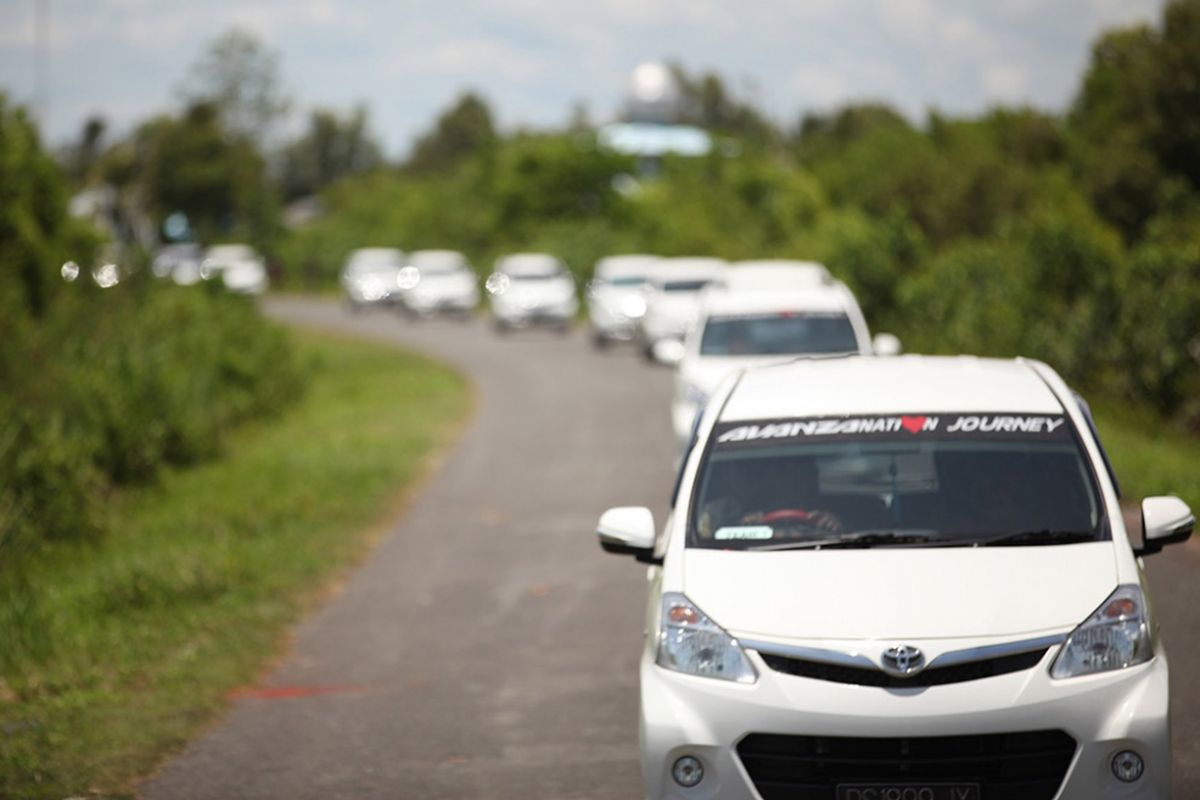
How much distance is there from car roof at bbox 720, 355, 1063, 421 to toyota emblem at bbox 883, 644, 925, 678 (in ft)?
5.02

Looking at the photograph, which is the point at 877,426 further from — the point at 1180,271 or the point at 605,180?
the point at 605,180

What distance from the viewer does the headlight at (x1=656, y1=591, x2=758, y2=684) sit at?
5.73 meters

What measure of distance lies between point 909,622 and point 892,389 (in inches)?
66.8

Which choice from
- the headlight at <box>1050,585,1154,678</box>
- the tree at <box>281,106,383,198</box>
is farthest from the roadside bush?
the tree at <box>281,106,383,198</box>

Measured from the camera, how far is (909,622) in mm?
5648

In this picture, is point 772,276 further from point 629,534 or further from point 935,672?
point 935,672

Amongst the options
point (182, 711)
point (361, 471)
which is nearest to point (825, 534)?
point (182, 711)

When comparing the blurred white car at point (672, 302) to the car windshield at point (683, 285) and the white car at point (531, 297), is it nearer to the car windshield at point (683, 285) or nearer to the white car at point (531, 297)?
the car windshield at point (683, 285)

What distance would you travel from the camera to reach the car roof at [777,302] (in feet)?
52.0

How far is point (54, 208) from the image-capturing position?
26.3 metres

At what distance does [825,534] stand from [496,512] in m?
9.53

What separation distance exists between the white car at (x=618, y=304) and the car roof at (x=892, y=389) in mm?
29599

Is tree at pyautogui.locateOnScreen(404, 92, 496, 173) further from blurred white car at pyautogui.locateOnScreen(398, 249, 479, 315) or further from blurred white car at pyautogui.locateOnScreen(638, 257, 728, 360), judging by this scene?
blurred white car at pyautogui.locateOnScreen(638, 257, 728, 360)

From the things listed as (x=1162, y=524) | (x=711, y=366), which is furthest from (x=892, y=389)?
(x=711, y=366)
